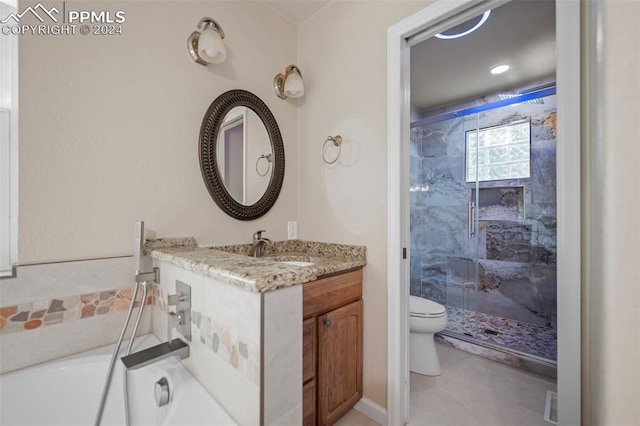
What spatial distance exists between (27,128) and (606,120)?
1849 millimetres

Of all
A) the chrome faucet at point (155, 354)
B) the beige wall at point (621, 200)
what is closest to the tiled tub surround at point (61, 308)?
the chrome faucet at point (155, 354)

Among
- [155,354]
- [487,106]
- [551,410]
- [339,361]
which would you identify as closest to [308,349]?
[339,361]

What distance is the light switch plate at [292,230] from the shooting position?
2102 millimetres

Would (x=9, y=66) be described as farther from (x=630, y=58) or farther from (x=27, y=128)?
(x=630, y=58)

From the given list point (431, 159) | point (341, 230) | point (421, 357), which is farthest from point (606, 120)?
point (431, 159)

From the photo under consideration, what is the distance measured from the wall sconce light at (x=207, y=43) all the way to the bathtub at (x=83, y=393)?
1621 mm

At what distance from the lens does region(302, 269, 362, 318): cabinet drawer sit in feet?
4.39

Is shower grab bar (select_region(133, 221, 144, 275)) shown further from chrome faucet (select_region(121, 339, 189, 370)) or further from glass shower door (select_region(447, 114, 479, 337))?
glass shower door (select_region(447, 114, 479, 337))

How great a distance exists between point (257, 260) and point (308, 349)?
1.96 feet

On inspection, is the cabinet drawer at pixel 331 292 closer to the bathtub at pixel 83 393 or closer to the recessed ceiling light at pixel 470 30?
the bathtub at pixel 83 393

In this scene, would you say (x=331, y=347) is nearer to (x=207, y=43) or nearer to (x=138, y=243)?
(x=138, y=243)

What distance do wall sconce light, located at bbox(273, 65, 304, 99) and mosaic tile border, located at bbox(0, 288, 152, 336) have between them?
5.26 ft

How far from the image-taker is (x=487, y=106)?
265cm

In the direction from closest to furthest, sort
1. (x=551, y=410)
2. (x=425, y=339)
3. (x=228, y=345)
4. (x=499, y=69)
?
1. (x=228, y=345)
2. (x=551, y=410)
3. (x=425, y=339)
4. (x=499, y=69)
